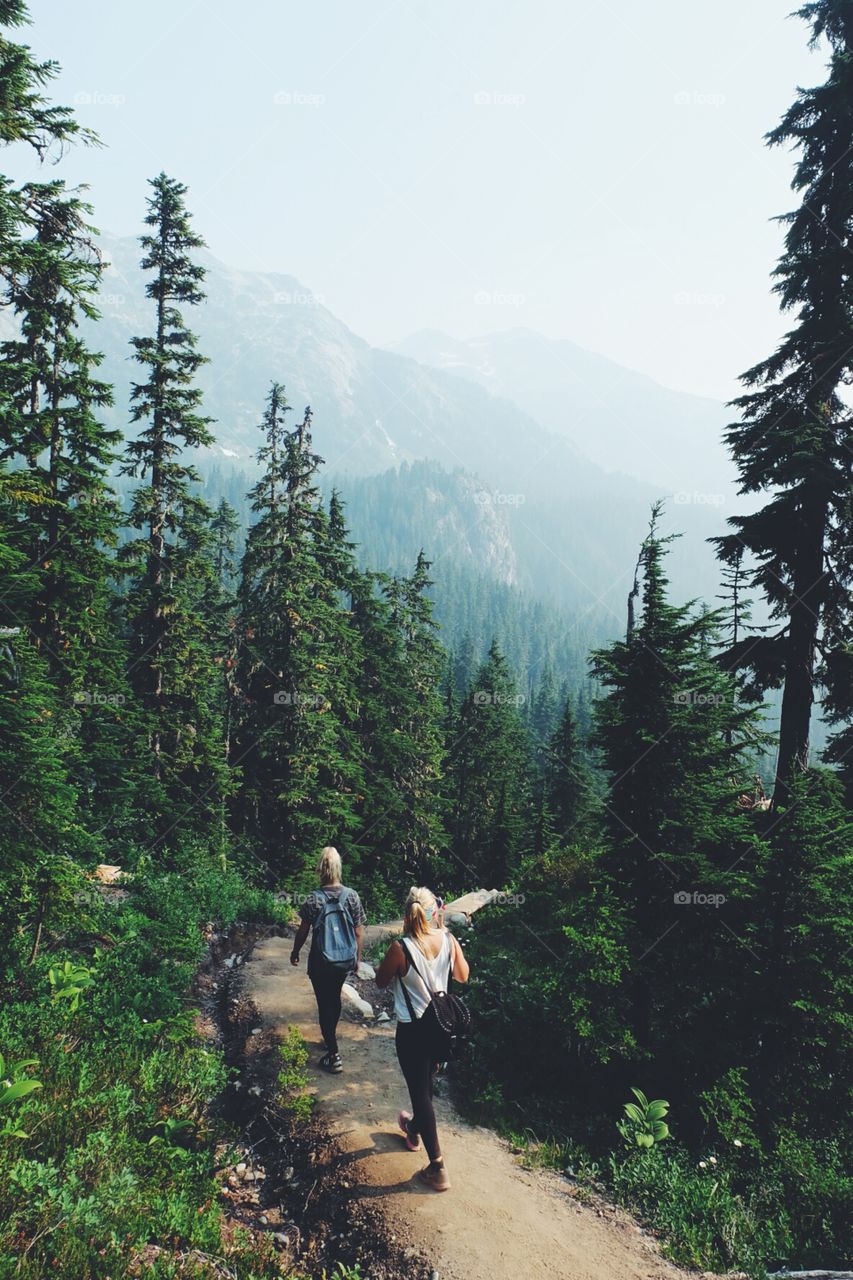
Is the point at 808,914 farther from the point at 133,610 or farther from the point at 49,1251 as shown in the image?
the point at 133,610

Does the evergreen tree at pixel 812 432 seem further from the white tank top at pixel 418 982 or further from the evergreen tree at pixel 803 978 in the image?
the white tank top at pixel 418 982

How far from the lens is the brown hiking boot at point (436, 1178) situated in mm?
5244

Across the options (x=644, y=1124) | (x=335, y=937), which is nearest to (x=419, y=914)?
(x=335, y=937)

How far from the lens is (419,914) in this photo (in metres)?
5.50

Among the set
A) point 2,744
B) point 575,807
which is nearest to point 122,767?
point 2,744

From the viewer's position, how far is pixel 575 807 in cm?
4203

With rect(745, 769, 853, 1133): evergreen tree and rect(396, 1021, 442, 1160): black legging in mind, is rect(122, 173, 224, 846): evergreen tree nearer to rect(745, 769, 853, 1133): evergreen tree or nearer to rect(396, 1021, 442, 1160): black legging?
rect(396, 1021, 442, 1160): black legging

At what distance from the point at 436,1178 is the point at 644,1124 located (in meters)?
2.84

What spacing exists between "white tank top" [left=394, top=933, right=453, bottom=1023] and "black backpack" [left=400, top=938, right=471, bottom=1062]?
2 cm

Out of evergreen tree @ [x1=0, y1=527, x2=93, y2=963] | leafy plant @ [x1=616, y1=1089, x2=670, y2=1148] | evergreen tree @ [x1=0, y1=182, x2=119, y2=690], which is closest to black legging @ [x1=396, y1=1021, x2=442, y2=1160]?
leafy plant @ [x1=616, y1=1089, x2=670, y2=1148]

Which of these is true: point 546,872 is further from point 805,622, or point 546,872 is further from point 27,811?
point 27,811

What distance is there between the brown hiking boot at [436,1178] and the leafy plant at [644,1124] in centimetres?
239

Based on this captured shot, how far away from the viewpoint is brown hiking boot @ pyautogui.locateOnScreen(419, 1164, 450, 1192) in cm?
524

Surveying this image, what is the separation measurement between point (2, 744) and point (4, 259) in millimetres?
5551
